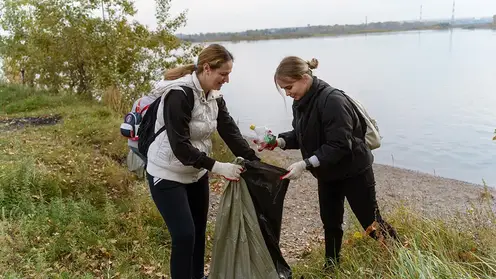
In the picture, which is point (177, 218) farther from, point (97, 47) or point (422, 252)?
point (97, 47)

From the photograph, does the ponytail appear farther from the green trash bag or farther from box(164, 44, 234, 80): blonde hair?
the green trash bag

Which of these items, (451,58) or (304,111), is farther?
(451,58)

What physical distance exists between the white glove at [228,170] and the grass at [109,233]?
997 millimetres

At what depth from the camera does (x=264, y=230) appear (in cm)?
289

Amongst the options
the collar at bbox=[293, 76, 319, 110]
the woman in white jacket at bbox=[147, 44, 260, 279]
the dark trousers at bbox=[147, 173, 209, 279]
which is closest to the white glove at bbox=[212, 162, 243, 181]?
the woman in white jacket at bbox=[147, 44, 260, 279]

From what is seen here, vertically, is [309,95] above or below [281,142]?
above

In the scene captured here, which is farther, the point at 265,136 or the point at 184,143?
the point at 265,136

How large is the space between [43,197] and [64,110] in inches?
204

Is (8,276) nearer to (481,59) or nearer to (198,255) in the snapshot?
(198,255)

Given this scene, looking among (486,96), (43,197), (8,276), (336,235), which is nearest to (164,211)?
(8,276)

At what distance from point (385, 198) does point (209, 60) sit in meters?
5.39

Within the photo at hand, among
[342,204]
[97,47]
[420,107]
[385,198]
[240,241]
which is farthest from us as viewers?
[420,107]

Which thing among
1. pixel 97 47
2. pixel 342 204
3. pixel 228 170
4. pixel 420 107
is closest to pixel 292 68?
pixel 228 170

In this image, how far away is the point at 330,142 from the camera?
2.68m
